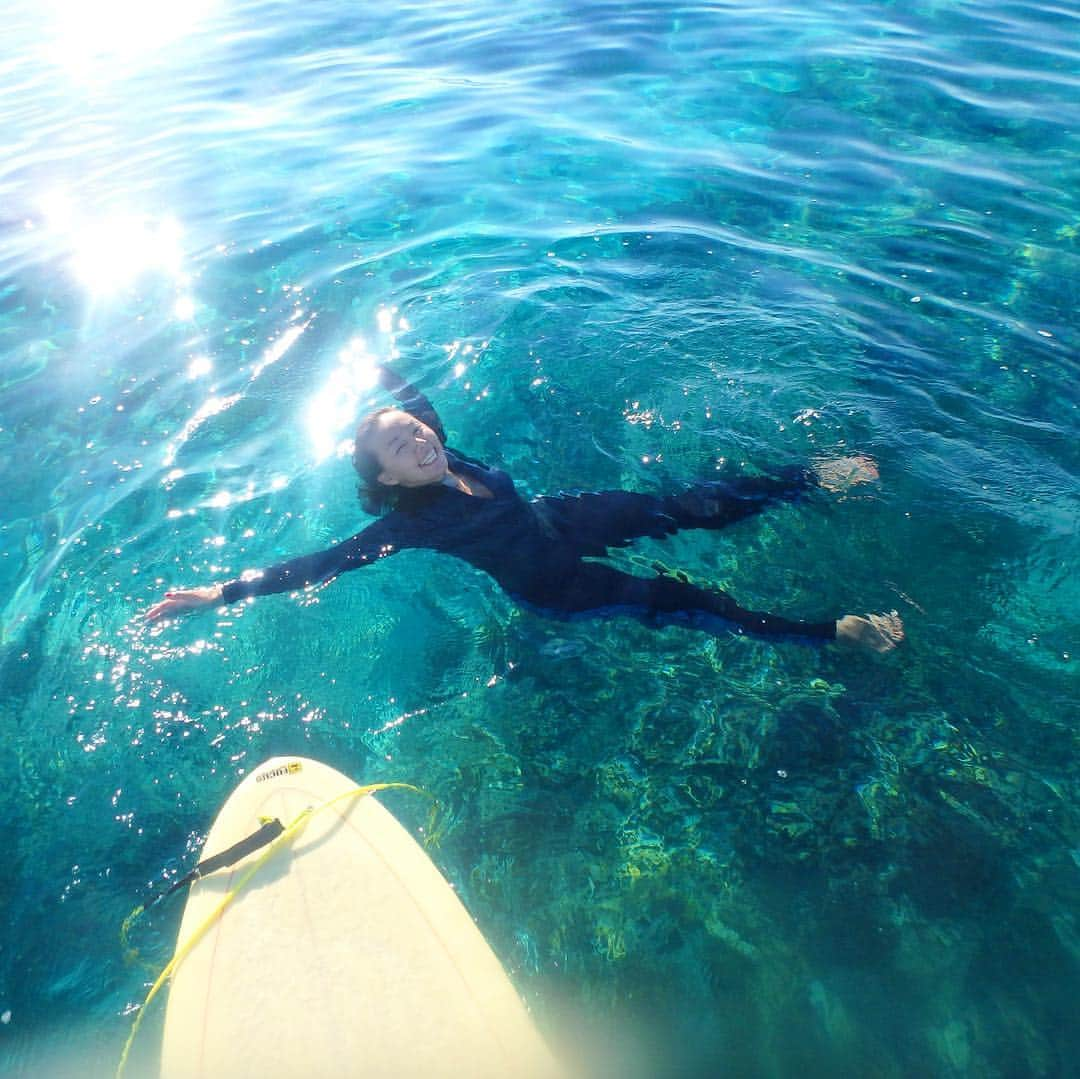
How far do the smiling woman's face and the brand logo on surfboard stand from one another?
66.0 inches

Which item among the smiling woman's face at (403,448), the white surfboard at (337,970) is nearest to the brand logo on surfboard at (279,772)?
the white surfboard at (337,970)

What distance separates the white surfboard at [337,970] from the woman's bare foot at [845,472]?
337cm

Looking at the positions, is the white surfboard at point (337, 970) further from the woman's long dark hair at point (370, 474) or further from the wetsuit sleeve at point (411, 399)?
the wetsuit sleeve at point (411, 399)

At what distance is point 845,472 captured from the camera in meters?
4.96

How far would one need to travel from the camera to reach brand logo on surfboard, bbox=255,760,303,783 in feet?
12.4

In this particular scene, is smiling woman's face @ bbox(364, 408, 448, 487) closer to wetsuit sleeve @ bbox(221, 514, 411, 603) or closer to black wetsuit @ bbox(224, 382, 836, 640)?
black wetsuit @ bbox(224, 382, 836, 640)

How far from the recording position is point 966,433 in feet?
17.0

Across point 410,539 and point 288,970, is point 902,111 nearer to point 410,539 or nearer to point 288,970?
point 410,539

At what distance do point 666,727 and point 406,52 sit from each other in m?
12.9

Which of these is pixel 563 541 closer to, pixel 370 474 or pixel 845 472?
pixel 370 474

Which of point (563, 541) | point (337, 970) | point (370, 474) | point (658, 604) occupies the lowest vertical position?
point (337, 970)

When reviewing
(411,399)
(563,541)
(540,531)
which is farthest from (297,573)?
(411,399)

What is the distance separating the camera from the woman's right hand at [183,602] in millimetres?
4168

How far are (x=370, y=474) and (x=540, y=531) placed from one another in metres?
1.08
